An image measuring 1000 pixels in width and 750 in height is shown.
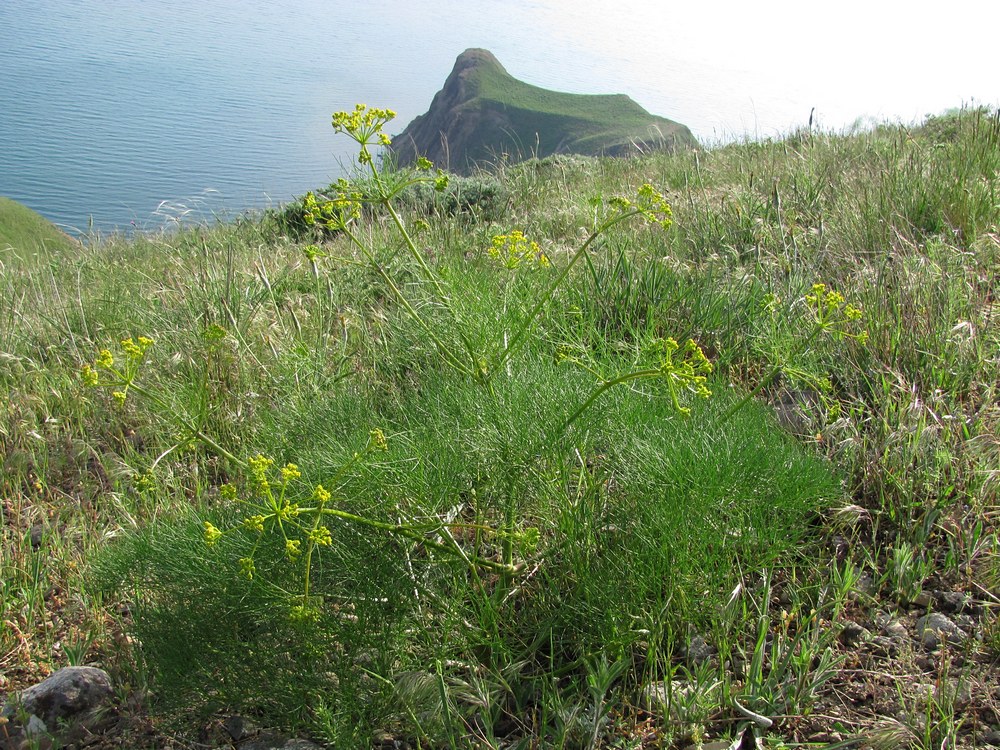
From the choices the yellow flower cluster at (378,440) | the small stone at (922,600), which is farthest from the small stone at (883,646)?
the yellow flower cluster at (378,440)

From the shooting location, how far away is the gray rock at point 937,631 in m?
1.81

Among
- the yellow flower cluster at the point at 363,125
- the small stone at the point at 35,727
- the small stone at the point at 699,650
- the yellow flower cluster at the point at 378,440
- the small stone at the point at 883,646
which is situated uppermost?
the yellow flower cluster at the point at 363,125

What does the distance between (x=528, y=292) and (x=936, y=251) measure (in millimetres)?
2162

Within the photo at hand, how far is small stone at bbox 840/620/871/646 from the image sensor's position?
6.07ft

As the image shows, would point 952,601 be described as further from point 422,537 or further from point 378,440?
point 378,440

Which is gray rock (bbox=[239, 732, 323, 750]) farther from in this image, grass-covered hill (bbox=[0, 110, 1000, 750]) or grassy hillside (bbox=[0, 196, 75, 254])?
grassy hillside (bbox=[0, 196, 75, 254])

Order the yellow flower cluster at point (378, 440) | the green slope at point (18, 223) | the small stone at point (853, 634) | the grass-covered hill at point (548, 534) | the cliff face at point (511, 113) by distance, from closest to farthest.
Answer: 1. the yellow flower cluster at point (378, 440)
2. the grass-covered hill at point (548, 534)
3. the small stone at point (853, 634)
4. the green slope at point (18, 223)
5. the cliff face at point (511, 113)

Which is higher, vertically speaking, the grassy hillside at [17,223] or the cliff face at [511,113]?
the cliff face at [511,113]

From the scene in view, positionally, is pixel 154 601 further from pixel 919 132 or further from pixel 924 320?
pixel 919 132

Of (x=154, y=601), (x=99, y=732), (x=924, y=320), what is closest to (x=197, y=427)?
(x=154, y=601)

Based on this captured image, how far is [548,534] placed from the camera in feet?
6.78

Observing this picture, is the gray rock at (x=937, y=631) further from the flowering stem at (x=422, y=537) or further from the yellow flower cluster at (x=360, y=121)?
the yellow flower cluster at (x=360, y=121)

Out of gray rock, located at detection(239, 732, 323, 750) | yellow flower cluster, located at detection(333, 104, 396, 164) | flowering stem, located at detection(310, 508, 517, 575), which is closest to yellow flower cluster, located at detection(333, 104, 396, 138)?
yellow flower cluster, located at detection(333, 104, 396, 164)

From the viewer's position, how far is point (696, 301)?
3.11m
